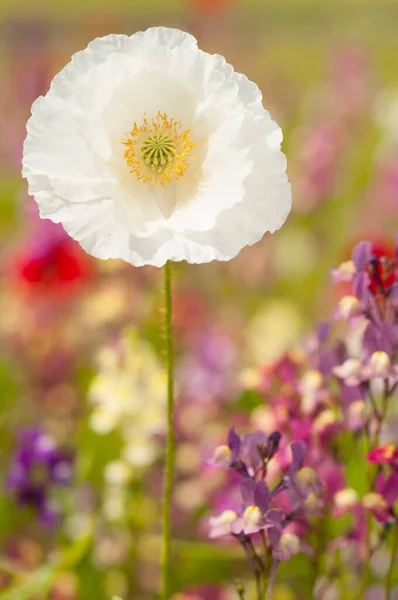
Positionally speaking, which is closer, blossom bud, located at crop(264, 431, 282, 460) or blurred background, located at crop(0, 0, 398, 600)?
blossom bud, located at crop(264, 431, 282, 460)

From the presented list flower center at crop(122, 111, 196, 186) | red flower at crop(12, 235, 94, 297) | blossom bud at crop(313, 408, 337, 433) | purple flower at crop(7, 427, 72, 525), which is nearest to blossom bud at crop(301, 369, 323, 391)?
blossom bud at crop(313, 408, 337, 433)

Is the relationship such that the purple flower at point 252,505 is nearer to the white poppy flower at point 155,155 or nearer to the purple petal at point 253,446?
the purple petal at point 253,446

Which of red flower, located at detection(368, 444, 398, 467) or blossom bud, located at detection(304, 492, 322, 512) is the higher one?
red flower, located at detection(368, 444, 398, 467)

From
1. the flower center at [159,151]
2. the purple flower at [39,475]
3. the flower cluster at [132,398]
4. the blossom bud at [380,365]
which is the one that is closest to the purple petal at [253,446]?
the blossom bud at [380,365]

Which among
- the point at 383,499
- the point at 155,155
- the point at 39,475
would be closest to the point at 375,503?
the point at 383,499

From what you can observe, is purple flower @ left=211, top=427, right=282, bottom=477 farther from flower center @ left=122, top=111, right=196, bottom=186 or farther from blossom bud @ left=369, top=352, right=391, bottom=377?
flower center @ left=122, top=111, right=196, bottom=186

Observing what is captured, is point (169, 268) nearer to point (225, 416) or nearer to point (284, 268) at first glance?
point (225, 416)

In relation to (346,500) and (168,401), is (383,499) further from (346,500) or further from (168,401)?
(168,401)
